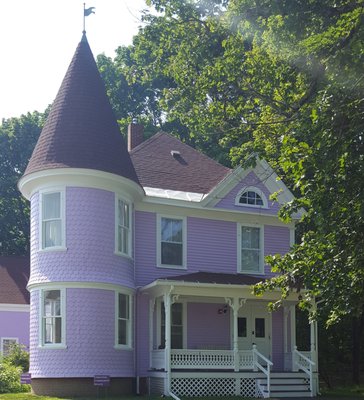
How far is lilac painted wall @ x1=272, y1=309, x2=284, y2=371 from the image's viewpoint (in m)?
26.0

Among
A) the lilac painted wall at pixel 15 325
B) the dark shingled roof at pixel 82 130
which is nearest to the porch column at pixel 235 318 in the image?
the dark shingled roof at pixel 82 130

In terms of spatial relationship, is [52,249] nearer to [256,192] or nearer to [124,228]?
[124,228]

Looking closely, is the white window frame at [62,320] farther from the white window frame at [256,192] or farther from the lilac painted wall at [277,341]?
the lilac painted wall at [277,341]

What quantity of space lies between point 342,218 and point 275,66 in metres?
6.85

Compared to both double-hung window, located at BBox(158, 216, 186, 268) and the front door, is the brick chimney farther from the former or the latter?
the front door

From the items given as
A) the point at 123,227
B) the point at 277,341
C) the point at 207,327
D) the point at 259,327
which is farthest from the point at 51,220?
the point at 277,341

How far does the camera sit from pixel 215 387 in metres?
22.8

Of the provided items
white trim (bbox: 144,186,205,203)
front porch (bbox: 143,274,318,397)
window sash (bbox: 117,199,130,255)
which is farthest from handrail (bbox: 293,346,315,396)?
window sash (bbox: 117,199,130,255)

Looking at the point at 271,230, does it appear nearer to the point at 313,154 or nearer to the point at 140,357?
the point at 140,357

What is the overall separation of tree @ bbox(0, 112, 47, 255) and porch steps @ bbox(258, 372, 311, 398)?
1151 inches

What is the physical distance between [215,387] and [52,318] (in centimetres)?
556

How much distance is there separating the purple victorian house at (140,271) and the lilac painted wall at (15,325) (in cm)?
1377

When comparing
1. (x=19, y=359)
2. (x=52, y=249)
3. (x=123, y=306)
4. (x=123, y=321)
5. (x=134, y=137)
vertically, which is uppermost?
(x=134, y=137)

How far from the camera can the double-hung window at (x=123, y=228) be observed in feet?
75.0
